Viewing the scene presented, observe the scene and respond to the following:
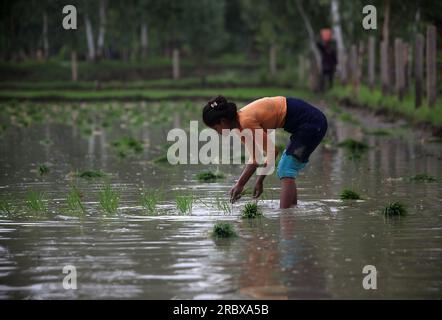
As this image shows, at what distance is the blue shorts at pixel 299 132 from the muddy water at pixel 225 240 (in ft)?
1.62

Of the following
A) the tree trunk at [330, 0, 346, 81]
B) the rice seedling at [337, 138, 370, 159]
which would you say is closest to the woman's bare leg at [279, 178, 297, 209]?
the rice seedling at [337, 138, 370, 159]

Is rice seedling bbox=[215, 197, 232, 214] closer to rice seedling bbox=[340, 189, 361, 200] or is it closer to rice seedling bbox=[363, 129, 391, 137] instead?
rice seedling bbox=[340, 189, 361, 200]

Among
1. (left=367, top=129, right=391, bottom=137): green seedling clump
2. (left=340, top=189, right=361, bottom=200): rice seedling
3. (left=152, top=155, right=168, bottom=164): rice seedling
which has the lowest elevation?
(left=340, top=189, right=361, bottom=200): rice seedling

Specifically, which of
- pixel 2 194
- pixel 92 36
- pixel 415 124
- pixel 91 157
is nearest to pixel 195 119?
pixel 415 124

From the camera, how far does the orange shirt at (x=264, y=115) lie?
1190 centimetres

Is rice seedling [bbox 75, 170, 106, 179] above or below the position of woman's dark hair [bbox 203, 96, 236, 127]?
below

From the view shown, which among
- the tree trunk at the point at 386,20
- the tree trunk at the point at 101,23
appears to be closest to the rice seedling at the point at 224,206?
the tree trunk at the point at 386,20

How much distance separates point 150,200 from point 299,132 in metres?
1.82

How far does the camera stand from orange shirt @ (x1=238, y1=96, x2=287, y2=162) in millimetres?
11898

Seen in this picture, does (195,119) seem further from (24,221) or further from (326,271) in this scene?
(326,271)

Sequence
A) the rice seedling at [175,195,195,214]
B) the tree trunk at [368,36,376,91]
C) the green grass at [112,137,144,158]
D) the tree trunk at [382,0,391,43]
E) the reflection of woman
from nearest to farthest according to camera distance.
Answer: the reflection of woman < the rice seedling at [175,195,195,214] < the green grass at [112,137,144,158] < the tree trunk at [382,0,391,43] < the tree trunk at [368,36,376,91]

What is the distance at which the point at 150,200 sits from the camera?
12.6 m

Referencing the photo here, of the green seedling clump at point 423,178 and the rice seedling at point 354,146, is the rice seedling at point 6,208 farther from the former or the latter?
the rice seedling at point 354,146

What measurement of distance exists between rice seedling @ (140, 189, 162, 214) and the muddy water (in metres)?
0.10
